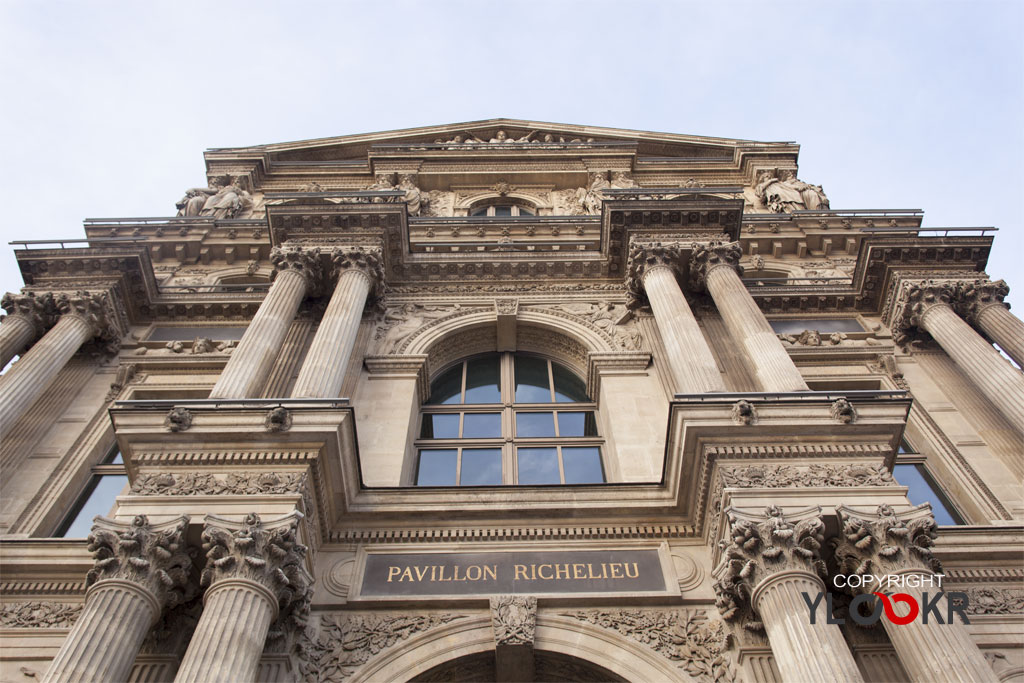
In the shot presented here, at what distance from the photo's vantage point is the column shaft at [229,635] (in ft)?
26.3

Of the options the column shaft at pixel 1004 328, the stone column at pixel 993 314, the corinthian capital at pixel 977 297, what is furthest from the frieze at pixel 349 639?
the corinthian capital at pixel 977 297

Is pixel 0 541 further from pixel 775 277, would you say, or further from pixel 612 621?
pixel 775 277

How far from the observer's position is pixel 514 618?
10.3 metres

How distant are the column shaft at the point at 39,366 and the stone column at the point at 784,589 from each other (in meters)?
11.7

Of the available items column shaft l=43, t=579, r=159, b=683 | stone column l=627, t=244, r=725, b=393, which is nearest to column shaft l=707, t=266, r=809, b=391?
stone column l=627, t=244, r=725, b=393

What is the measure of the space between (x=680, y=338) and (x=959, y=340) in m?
5.80

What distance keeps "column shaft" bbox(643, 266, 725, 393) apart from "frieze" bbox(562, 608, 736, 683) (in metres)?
3.57

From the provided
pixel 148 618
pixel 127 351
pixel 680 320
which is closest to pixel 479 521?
pixel 148 618

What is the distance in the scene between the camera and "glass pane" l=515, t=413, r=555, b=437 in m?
15.2

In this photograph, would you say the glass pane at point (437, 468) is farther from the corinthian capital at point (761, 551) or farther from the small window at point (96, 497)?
the corinthian capital at point (761, 551)

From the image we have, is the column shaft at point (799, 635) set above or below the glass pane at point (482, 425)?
below

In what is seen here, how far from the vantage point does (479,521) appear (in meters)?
11.5

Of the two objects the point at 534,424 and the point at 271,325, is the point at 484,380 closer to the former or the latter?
the point at 534,424

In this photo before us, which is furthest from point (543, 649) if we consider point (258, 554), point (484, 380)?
point (484, 380)
